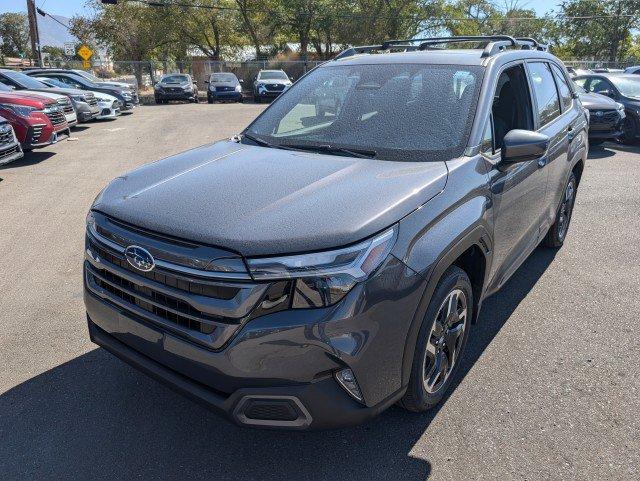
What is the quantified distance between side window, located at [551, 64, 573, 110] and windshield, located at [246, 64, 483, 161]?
1.81m

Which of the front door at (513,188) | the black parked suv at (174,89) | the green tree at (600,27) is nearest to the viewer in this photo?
the front door at (513,188)

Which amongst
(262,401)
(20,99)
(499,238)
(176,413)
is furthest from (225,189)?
(20,99)

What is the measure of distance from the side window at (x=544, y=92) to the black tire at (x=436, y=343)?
190 centimetres

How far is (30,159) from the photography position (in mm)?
10766

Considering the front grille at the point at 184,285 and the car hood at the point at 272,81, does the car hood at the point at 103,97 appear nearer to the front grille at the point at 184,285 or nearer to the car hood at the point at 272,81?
the car hood at the point at 272,81

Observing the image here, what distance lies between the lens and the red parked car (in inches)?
388

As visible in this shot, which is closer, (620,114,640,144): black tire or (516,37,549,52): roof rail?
(516,37,549,52): roof rail

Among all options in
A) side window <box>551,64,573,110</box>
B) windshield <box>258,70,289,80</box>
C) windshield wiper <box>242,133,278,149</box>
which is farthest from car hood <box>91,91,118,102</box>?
side window <box>551,64,573,110</box>

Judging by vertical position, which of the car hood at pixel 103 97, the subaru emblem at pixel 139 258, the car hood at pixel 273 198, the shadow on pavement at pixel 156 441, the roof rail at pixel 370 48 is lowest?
the shadow on pavement at pixel 156 441

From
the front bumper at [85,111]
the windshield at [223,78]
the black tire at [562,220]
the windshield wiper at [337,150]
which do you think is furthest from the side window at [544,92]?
the windshield at [223,78]

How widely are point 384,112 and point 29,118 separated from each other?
895cm

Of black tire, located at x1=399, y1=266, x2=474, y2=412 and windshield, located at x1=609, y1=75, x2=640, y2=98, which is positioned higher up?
windshield, located at x1=609, y1=75, x2=640, y2=98

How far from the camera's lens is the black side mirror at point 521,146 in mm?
3014

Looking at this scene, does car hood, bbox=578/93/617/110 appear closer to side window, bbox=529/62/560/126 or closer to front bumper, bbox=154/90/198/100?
side window, bbox=529/62/560/126
